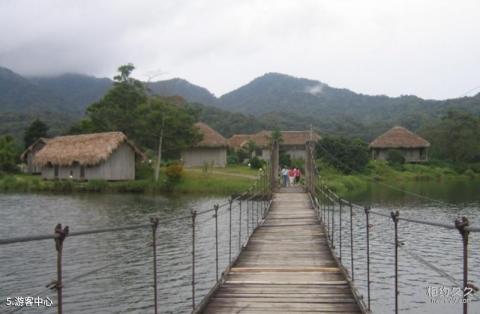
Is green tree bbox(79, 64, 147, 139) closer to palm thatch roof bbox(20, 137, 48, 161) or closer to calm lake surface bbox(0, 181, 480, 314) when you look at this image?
palm thatch roof bbox(20, 137, 48, 161)

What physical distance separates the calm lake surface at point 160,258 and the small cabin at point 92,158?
36.6 feet

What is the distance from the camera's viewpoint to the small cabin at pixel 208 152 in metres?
47.9

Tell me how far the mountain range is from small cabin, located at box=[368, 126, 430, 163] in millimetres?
12282

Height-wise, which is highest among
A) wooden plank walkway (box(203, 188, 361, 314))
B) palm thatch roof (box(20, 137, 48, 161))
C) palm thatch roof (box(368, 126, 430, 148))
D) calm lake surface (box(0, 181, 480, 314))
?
palm thatch roof (box(368, 126, 430, 148))

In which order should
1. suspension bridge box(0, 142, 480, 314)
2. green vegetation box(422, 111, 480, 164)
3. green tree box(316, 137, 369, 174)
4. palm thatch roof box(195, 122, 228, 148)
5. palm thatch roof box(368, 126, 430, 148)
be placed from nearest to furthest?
suspension bridge box(0, 142, 480, 314)
green tree box(316, 137, 369, 174)
palm thatch roof box(195, 122, 228, 148)
green vegetation box(422, 111, 480, 164)
palm thatch roof box(368, 126, 430, 148)

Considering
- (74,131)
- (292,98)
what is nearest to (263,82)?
(292,98)

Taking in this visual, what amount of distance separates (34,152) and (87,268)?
35.7 m

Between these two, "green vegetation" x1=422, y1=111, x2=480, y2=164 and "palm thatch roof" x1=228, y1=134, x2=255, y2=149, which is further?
"palm thatch roof" x1=228, y1=134, x2=255, y2=149

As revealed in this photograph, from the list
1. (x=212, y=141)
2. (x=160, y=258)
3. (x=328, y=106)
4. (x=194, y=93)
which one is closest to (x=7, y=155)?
(x=212, y=141)

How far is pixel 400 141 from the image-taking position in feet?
186

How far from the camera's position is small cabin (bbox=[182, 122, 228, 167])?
157 feet

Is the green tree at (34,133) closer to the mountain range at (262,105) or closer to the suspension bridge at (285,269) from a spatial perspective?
the mountain range at (262,105)

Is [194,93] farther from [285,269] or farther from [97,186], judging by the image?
[285,269]

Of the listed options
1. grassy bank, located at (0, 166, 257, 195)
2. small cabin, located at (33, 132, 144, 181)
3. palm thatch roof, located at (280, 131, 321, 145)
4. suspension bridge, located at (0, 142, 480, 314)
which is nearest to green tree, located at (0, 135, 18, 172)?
small cabin, located at (33, 132, 144, 181)
